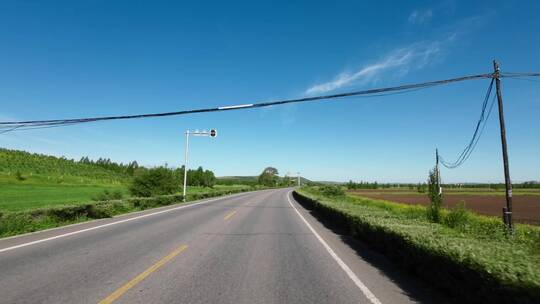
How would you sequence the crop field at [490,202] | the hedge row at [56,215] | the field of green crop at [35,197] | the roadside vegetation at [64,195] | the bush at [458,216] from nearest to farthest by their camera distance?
the hedge row at [56,215] → the roadside vegetation at [64,195] → the bush at [458,216] → the field of green crop at [35,197] → the crop field at [490,202]

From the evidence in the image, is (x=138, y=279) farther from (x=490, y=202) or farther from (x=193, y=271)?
(x=490, y=202)

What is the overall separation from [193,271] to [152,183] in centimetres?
3268

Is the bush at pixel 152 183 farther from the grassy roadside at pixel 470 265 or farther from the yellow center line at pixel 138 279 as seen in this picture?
the grassy roadside at pixel 470 265

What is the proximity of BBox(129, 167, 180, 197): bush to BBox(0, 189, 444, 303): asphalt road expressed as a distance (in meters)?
26.6

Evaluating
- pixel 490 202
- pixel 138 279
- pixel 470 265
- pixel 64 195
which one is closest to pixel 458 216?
pixel 470 265

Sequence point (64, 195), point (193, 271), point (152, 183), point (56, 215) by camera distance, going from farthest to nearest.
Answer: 1. point (64, 195)
2. point (152, 183)
3. point (56, 215)
4. point (193, 271)

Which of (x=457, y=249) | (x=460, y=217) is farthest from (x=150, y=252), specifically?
(x=460, y=217)

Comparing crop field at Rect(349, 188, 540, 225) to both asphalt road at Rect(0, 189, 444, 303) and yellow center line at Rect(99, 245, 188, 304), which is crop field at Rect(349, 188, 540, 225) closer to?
asphalt road at Rect(0, 189, 444, 303)

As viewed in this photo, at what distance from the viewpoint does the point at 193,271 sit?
21.9 ft

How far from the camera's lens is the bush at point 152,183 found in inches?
1457

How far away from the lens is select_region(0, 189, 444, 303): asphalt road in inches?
205

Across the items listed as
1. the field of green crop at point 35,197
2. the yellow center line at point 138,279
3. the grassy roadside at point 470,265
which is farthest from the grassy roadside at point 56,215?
the grassy roadside at point 470,265

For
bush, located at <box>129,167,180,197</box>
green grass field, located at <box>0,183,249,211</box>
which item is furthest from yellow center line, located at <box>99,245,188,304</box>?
bush, located at <box>129,167,180,197</box>

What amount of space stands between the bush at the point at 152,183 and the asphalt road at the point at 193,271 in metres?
26.6
